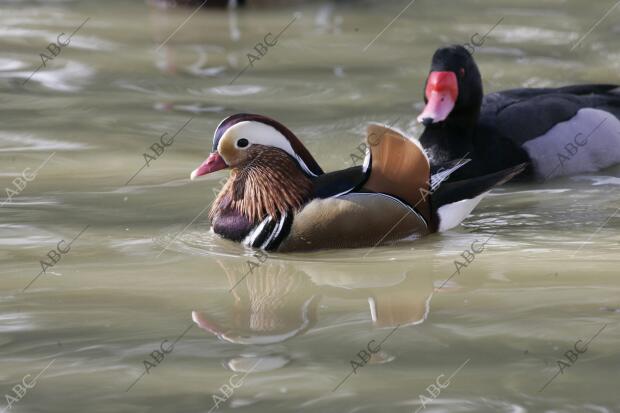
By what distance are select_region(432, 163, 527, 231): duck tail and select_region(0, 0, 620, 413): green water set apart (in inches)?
4.0

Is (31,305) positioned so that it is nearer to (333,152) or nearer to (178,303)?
(178,303)

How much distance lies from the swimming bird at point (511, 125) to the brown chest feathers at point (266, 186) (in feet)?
4.85

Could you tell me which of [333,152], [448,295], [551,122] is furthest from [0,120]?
[448,295]

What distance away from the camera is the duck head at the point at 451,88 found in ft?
27.4

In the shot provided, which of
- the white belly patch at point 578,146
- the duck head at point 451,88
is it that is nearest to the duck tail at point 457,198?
the duck head at point 451,88

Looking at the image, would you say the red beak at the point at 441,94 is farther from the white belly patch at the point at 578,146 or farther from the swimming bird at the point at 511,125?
the white belly patch at the point at 578,146

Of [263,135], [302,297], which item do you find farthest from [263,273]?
[263,135]

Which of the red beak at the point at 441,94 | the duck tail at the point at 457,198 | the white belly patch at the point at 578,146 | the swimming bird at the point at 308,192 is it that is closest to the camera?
the swimming bird at the point at 308,192

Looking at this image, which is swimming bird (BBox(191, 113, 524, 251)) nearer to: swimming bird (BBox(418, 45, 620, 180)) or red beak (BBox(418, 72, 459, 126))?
swimming bird (BBox(418, 45, 620, 180))

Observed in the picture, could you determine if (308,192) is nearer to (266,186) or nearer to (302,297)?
(266,186)

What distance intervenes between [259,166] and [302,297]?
1.10 metres

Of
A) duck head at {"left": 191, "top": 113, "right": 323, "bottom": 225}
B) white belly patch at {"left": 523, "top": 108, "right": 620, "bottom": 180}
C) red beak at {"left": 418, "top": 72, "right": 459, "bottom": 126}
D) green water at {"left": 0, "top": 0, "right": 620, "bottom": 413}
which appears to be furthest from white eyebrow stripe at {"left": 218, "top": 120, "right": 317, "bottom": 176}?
white belly patch at {"left": 523, "top": 108, "right": 620, "bottom": 180}

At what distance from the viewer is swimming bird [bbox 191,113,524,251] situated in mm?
6777

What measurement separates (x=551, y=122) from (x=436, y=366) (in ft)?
13.6
